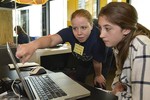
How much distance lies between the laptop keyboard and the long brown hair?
35cm

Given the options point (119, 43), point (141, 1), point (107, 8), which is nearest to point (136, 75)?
point (119, 43)

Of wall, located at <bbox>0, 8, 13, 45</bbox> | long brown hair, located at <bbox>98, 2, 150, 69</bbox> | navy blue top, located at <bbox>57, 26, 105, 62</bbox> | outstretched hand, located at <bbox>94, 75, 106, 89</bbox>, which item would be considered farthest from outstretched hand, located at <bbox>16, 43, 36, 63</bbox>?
wall, located at <bbox>0, 8, 13, 45</bbox>

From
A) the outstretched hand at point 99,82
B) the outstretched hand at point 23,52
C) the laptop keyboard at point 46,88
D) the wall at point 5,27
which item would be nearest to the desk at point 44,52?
the wall at point 5,27

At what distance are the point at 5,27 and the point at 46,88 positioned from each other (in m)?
2.07

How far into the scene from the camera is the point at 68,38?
1.55 meters

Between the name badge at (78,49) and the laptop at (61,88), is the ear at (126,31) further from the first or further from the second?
the name badge at (78,49)

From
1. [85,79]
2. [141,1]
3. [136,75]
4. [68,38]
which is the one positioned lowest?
[85,79]

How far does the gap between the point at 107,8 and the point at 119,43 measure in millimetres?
A: 184

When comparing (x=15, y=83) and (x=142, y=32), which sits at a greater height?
(x=142, y=32)

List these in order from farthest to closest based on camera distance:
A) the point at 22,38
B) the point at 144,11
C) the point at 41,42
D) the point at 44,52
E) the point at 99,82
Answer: the point at 144,11
the point at 22,38
the point at 44,52
the point at 99,82
the point at 41,42

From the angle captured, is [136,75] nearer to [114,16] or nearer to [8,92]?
[114,16]

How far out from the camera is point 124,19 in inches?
34.6

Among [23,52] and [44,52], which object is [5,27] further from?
[23,52]

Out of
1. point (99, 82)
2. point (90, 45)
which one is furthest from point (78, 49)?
point (99, 82)
